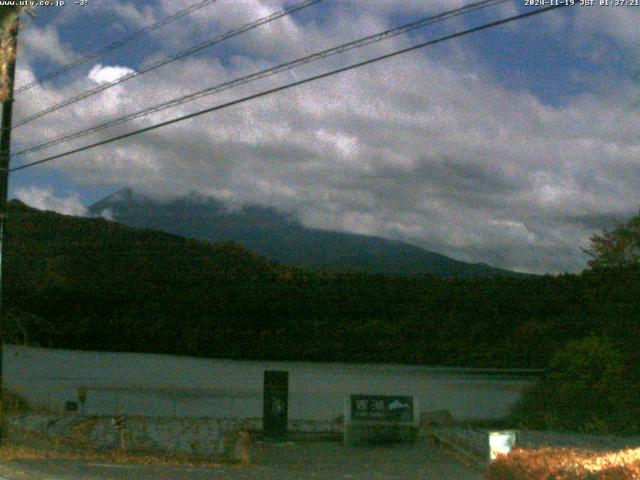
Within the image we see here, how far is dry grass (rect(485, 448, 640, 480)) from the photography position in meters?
6.91

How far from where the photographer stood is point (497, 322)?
27.9 meters

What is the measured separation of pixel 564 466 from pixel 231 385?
21312 mm

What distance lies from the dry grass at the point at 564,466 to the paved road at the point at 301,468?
5450mm

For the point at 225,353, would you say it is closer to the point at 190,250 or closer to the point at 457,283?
the point at 190,250

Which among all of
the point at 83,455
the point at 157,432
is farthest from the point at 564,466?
the point at 157,432

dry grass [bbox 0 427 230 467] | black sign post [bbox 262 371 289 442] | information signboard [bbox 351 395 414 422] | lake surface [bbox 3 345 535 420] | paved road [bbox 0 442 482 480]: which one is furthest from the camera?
lake surface [bbox 3 345 535 420]

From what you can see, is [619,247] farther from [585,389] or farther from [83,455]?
[83,455]

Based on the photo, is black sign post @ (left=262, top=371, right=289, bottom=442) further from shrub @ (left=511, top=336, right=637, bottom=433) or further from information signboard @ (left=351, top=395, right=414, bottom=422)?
shrub @ (left=511, top=336, right=637, bottom=433)

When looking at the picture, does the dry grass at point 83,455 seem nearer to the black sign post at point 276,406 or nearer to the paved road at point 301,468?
the paved road at point 301,468

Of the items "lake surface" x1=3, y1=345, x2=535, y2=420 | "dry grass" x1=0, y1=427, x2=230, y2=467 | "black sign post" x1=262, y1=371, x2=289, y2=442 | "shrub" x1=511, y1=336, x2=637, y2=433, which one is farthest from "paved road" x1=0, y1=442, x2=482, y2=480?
"lake surface" x1=3, y1=345, x2=535, y2=420

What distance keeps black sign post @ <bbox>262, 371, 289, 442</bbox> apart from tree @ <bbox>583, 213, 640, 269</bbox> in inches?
482

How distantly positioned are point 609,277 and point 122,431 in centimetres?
1538

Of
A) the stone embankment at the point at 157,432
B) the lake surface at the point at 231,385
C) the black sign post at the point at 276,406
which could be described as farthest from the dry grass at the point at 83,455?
the lake surface at the point at 231,385

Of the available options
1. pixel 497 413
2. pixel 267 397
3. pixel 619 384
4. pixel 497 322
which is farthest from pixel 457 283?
pixel 267 397
